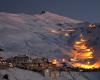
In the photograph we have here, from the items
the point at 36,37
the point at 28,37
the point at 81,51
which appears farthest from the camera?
the point at 36,37

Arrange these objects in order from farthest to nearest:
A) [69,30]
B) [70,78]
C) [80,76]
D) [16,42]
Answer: [69,30], [16,42], [80,76], [70,78]

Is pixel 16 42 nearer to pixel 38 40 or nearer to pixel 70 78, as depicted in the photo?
pixel 38 40

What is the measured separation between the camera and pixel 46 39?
15912 centimetres

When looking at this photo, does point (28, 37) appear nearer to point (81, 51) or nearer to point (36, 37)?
point (36, 37)

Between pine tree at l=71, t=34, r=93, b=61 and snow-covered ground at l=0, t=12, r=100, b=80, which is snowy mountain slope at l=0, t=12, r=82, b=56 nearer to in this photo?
snow-covered ground at l=0, t=12, r=100, b=80

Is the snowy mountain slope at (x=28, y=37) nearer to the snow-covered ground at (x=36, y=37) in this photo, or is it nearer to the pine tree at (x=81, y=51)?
the snow-covered ground at (x=36, y=37)

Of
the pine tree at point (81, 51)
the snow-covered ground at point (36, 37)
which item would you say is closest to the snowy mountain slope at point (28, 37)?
the snow-covered ground at point (36, 37)

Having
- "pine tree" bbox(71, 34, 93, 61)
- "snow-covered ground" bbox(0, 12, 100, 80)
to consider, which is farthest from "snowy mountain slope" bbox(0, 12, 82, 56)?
"pine tree" bbox(71, 34, 93, 61)

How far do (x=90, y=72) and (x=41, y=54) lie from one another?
123 feet

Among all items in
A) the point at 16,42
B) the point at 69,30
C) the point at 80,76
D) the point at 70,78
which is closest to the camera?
the point at 70,78

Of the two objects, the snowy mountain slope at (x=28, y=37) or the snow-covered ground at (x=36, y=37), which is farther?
the snowy mountain slope at (x=28, y=37)

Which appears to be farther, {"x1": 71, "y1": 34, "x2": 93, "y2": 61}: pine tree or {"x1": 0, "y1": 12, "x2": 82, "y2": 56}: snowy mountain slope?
{"x1": 0, "y1": 12, "x2": 82, "y2": 56}: snowy mountain slope

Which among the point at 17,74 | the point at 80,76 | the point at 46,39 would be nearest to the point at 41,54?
the point at 46,39

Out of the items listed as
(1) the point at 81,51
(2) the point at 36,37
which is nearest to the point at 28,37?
(2) the point at 36,37
